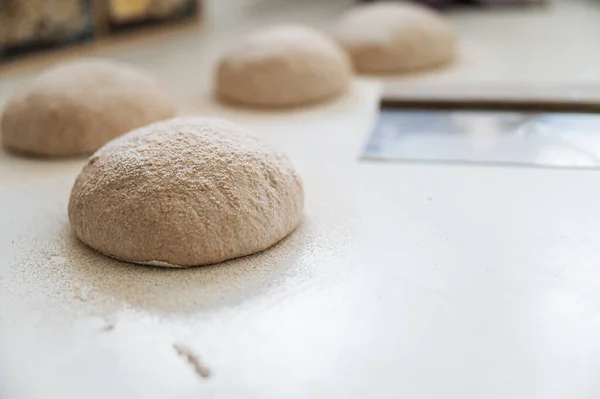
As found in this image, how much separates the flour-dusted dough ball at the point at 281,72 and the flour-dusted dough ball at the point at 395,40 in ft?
0.92

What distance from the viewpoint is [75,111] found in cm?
191

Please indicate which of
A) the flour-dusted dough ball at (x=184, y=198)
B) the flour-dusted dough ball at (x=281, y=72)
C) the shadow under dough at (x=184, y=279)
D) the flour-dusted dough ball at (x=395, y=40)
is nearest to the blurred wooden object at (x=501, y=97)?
the flour-dusted dough ball at (x=281, y=72)

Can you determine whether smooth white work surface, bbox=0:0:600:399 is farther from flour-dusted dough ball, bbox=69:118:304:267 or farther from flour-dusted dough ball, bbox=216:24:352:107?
flour-dusted dough ball, bbox=216:24:352:107

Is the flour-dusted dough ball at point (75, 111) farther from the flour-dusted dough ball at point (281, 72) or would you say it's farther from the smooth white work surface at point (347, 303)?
the flour-dusted dough ball at point (281, 72)

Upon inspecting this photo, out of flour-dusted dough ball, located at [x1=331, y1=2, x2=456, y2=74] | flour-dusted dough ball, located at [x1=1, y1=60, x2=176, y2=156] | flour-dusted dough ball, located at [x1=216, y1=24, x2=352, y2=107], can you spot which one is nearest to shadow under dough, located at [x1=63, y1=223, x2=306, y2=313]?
flour-dusted dough ball, located at [x1=1, y1=60, x2=176, y2=156]

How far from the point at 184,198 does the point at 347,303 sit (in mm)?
382

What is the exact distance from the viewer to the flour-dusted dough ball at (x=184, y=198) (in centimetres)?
131

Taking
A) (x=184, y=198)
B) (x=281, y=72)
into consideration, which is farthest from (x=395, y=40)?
(x=184, y=198)

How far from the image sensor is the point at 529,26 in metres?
3.54

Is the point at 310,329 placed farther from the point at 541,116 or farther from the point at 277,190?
the point at 541,116

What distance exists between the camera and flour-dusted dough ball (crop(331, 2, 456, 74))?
2.73 meters

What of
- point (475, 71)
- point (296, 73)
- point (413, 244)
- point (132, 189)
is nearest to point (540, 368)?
point (413, 244)

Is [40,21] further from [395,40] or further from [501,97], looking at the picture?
[501,97]

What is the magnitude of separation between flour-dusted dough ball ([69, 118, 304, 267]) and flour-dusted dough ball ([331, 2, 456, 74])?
1.37 m
